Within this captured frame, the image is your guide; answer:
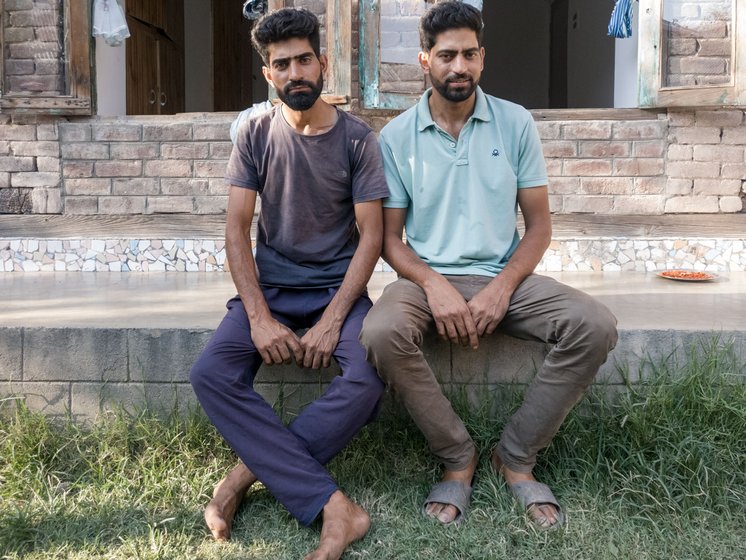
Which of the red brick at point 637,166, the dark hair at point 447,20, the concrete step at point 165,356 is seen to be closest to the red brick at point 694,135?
the red brick at point 637,166

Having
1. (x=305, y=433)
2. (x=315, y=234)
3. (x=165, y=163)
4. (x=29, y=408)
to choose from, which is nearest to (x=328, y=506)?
(x=305, y=433)

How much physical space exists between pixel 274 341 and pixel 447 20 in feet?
3.91

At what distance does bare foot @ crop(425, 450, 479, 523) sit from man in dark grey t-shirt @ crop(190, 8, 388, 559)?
0.23m

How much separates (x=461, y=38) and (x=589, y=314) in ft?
3.29

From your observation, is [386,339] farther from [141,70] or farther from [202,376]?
[141,70]

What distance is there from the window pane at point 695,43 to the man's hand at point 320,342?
320 centimetres

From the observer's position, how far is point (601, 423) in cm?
252

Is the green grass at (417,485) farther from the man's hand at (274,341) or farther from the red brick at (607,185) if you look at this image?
the red brick at (607,185)

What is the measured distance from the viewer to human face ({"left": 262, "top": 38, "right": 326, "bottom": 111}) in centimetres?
245

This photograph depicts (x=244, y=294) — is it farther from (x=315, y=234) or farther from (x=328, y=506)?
(x=328, y=506)

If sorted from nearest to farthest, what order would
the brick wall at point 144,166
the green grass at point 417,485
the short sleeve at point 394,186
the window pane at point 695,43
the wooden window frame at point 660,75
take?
the green grass at point 417,485
the short sleeve at point 394,186
the wooden window frame at point 660,75
the window pane at point 695,43
the brick wall at point 144,166

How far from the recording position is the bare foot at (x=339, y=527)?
200 cm

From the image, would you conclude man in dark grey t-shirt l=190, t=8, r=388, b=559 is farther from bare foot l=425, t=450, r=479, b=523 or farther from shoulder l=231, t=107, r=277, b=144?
bare foot l=425, t=450, r=479, b=523

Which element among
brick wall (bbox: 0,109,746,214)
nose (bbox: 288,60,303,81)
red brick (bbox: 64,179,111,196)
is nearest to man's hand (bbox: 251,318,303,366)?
nose (bbox: 288,60,303,81)
